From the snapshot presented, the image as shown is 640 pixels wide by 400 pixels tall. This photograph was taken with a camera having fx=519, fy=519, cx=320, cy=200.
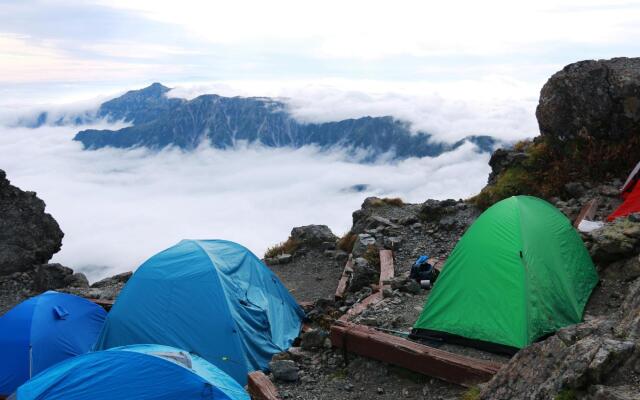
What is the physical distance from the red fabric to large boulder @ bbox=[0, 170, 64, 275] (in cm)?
2024

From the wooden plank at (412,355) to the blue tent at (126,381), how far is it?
A: 6.83ft

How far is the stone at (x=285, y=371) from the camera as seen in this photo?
8.83 m

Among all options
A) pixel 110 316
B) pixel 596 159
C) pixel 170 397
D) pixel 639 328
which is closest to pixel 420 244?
pixel 596 159

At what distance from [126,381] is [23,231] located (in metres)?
16.3

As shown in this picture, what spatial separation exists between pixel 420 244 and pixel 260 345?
6.23 meters

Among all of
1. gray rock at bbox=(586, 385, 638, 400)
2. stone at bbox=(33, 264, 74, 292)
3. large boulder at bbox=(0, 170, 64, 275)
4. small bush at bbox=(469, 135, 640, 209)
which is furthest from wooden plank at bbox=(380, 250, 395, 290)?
large boulder at bbox=(0, 170, 64, 275)

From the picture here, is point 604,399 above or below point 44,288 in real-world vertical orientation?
above

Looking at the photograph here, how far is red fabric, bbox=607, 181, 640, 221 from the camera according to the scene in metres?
11.7

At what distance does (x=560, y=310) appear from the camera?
8.26 meters

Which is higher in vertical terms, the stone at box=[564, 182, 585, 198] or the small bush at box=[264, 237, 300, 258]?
the stone at box=[564, 182, 585, 198]

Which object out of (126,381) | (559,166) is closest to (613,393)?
(126,381)

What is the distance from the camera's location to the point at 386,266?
563 inches

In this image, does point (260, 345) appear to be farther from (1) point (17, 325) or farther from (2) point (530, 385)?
(2) point (530, 385)

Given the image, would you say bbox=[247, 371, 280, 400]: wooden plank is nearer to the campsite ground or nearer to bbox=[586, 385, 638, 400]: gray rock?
the campsite ground
